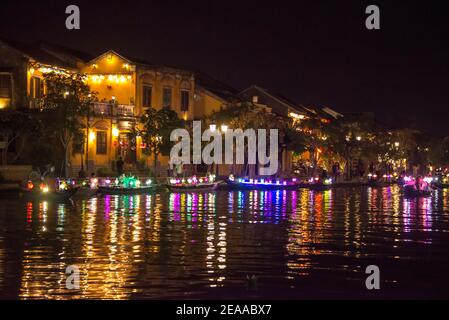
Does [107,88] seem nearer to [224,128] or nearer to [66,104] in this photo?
[224,128]

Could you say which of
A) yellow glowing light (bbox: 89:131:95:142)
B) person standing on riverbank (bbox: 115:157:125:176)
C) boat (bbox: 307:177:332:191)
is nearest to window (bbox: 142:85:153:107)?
yellow glowing light (bbox: 89:131:95:142)

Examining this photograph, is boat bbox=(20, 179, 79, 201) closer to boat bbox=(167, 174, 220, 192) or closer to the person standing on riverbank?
boat bbox=(167, 174, 220, 192)

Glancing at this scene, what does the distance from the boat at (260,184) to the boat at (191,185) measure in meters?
4.51

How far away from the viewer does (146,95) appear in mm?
65500

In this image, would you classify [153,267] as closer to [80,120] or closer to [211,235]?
[211,235]

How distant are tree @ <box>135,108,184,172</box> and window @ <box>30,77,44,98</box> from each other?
25.2ft

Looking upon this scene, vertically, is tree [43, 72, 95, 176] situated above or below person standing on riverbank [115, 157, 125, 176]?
above

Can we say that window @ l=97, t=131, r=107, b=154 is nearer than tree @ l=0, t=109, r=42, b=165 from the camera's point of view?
No

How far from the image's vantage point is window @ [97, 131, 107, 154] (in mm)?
60344

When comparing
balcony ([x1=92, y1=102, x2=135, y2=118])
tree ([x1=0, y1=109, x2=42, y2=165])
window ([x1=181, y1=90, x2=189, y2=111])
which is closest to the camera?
tree ([x1=0, y1=109, x2=42, y2=165])

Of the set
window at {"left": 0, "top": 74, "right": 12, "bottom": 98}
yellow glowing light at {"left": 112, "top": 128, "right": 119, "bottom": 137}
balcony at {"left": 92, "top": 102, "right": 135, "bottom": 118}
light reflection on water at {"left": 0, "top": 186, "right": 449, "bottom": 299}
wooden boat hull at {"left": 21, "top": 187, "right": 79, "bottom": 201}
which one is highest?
window at {"left": 0, "top": 74, "right": 12, "bottom": 98}

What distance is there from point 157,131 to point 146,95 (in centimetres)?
650
